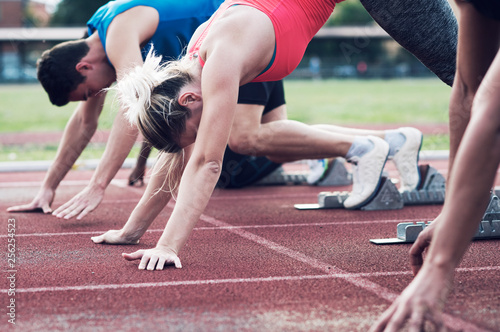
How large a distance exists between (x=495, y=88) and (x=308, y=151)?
2616 mm

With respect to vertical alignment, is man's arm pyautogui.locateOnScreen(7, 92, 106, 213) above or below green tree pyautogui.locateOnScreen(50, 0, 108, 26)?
above

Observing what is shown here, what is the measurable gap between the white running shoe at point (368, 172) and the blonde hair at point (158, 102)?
1795 millimetres

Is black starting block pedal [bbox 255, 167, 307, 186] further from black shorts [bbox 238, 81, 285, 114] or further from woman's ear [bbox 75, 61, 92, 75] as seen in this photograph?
woman's ear [bbox 75, 61, 92, 75]

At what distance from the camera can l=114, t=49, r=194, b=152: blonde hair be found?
252cm

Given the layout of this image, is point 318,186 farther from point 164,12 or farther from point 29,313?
point 29,313

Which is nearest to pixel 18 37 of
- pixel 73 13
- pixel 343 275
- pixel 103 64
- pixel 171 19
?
pixel 73 13

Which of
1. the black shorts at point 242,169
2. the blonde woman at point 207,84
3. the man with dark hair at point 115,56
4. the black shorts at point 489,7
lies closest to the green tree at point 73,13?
the black shorts at point 242,169

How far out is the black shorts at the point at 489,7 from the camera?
190 centimetres

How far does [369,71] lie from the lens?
4112 centimetres

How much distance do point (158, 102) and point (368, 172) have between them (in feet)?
6.56

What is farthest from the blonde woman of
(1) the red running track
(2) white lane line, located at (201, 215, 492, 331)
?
(2) white lane line, located at (201, 215, 492, 331)

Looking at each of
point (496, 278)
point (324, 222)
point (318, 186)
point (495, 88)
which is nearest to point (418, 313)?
point (495, 88)

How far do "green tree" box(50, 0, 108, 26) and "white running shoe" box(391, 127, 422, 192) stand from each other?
4814cm

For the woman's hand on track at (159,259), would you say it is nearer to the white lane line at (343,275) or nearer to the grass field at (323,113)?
the white lane line at (343,275)
